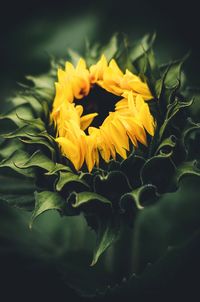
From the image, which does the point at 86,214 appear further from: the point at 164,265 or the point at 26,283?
the point at 26,283

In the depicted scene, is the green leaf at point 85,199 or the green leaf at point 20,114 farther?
the green leaf at point 20,114

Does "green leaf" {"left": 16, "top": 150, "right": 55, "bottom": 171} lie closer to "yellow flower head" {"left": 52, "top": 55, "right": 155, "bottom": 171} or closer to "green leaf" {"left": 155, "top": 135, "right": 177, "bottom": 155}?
"yellow flower head" {"left": 52, "top": 55, "right": 155, "bottom": 171}

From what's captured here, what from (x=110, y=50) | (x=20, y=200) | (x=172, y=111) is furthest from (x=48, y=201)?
(x=110, y=50)

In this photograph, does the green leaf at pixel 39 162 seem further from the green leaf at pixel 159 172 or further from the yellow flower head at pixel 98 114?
the green leaf at pixel 159 172

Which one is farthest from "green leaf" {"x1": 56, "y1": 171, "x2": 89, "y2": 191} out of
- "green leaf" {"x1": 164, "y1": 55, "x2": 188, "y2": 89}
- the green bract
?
"green leaf" {"x1": 164, "y1": 55, "x2": 188, "y2": 89}

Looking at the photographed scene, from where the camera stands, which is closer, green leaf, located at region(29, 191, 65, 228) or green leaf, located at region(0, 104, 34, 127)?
green leaf, located at region(29, 191, 65, 228)

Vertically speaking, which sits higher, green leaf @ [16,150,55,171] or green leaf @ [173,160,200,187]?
green leaf @ [16,150,55,171]

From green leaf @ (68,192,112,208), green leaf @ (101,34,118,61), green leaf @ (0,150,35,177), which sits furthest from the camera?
green leaf @ (101,34,118,61)

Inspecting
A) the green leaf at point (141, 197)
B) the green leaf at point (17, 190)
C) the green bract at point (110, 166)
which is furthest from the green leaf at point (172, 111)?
the green leaf at point (17, 190)
